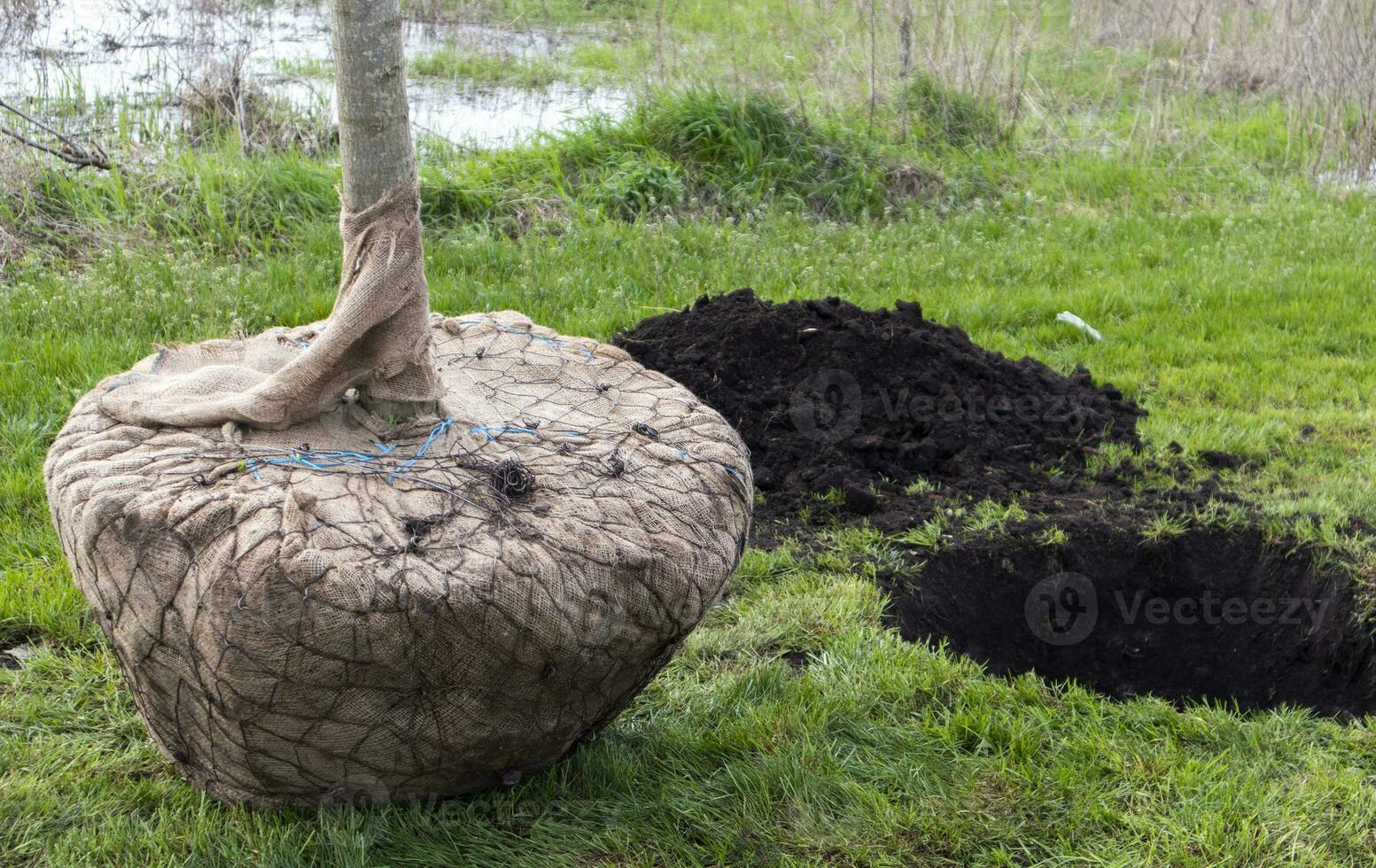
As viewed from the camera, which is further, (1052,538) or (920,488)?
(920,488)

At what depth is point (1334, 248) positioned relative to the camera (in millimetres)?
7840

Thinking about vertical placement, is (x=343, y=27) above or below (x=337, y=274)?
above

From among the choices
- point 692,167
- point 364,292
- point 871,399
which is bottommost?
point 871,399

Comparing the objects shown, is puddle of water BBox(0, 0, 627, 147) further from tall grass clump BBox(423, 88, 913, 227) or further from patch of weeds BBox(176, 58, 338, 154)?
tall grass clump BBox(423, 88, 913, 227)

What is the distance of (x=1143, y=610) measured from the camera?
4.52 m

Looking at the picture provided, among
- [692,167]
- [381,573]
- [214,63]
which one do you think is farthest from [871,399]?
[214,63]

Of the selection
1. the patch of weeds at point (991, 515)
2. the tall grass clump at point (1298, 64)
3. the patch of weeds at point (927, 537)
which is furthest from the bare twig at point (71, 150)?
the tall grass clump at point (1298, 64)

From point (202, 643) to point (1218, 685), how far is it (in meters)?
3.46

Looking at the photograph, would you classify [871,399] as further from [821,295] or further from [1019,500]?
[821,295]

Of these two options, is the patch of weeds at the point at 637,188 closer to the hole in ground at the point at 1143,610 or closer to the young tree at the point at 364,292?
the hole in ground at the point at 1143,610

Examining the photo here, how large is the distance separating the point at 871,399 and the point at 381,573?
315 centimetres

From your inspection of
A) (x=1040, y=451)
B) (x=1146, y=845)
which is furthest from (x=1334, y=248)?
(x=1146, y=845)

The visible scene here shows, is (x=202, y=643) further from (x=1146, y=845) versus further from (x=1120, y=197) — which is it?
(x=1120, y=197)

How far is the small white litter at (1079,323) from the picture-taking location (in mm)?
6492
